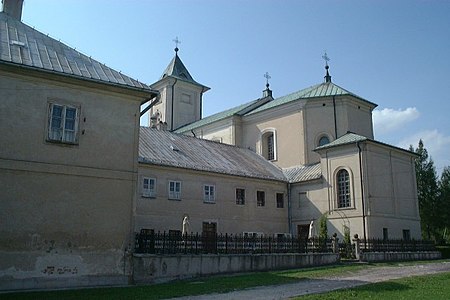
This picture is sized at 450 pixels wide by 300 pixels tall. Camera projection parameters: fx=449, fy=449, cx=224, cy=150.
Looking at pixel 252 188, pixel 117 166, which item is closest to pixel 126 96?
pixel 117 166

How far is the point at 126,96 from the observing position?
59.8ft

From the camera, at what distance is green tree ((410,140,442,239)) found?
48.1 m

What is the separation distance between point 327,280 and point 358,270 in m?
4.47

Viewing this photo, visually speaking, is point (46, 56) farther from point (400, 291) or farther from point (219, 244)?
point (400, 291)

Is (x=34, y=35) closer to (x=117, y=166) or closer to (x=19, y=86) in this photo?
(x=19, y=86)

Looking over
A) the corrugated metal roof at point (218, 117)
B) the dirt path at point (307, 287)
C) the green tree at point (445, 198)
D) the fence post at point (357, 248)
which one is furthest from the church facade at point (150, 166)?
the green tree at point (445, 198)

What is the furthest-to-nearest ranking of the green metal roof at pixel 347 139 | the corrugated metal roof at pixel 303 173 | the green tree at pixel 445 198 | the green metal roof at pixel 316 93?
1. the green tree at pixel 445 198
2. the green metal roof at pixel 316 93
3. the corrugated metal roof at pixel 303 173
4. the green metal roof at pixel 347 139

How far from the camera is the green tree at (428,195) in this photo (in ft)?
158

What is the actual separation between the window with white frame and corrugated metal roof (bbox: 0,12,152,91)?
1.31 metres

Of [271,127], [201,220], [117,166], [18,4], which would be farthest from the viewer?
[271,127]

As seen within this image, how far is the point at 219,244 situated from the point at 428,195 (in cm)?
3606

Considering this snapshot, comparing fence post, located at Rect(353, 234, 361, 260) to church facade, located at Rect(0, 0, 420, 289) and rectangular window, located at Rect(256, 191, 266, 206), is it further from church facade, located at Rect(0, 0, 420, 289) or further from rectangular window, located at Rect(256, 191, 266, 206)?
rectangular window, located at Rect(256, 191, 266, 206)

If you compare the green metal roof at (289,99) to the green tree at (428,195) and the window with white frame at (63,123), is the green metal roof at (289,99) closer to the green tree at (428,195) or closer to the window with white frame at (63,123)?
the green tree at (428,195)

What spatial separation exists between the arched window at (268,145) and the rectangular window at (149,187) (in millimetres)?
15116
